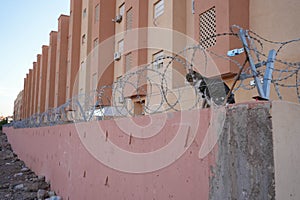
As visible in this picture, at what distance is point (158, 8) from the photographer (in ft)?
37.6

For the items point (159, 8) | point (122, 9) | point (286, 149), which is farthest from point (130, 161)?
point (122, 9)

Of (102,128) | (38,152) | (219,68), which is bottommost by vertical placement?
(38,152)

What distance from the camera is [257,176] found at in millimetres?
1778

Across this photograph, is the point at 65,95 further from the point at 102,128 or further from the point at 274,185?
the point at 274,185

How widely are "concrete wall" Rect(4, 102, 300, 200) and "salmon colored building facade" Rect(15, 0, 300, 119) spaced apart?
1.96 m

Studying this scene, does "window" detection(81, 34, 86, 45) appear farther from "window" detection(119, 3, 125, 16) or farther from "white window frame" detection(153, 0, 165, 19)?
"white window frame" detection(153, 0, 165, 19)

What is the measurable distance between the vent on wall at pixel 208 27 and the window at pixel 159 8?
9.55 ft

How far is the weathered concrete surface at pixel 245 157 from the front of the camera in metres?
1.76

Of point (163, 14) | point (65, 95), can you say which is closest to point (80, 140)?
point (163, 14)

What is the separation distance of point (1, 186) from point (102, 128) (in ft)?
13.7

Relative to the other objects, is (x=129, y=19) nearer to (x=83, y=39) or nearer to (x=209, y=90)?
(x=83, y=39)

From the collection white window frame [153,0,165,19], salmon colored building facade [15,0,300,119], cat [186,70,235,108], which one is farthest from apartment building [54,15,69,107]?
cat [186,70,235,108]

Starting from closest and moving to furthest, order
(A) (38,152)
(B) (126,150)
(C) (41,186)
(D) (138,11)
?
(B) (126,150) < (C) (41,186) < (A) (38,152) < (D) (138,11)

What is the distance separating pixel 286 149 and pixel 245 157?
0.26 m
